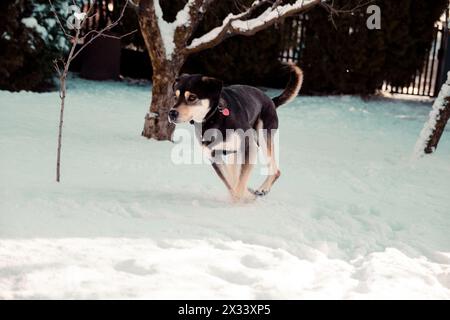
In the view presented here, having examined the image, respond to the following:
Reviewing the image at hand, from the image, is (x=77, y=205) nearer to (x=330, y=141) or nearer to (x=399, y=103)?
(x=330, y=141)

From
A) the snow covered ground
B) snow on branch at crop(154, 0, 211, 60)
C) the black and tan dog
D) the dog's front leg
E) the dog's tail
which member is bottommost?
the snow covered ground

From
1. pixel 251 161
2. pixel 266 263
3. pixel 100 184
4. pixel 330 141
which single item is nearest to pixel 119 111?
pixel 330 141

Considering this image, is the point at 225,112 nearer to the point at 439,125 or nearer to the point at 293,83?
the point at 293,83

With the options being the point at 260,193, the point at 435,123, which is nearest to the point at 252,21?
the point at 435,123

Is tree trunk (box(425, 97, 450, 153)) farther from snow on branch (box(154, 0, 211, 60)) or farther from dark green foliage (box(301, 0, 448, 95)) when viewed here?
dark green foliage (box(301, 0, 448, 95))

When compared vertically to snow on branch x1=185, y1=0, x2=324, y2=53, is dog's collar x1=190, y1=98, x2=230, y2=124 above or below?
below

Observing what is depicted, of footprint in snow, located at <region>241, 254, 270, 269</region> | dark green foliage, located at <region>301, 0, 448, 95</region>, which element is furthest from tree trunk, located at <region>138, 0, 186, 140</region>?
dark green foliage, located at <region>301, 0, 448, 95</region>

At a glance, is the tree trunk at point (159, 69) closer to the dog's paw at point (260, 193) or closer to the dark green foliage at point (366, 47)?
the dog's paw at point (260, 193)

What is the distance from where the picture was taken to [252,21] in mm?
8820

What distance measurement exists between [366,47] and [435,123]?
22.3ft

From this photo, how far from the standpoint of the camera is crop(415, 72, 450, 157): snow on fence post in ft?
30.2

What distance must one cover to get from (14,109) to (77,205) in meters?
6.05

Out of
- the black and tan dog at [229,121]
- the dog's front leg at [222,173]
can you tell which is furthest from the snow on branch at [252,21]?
the dog's front leg at [222,173]

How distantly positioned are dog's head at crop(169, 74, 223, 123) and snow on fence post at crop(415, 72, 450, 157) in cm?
443
